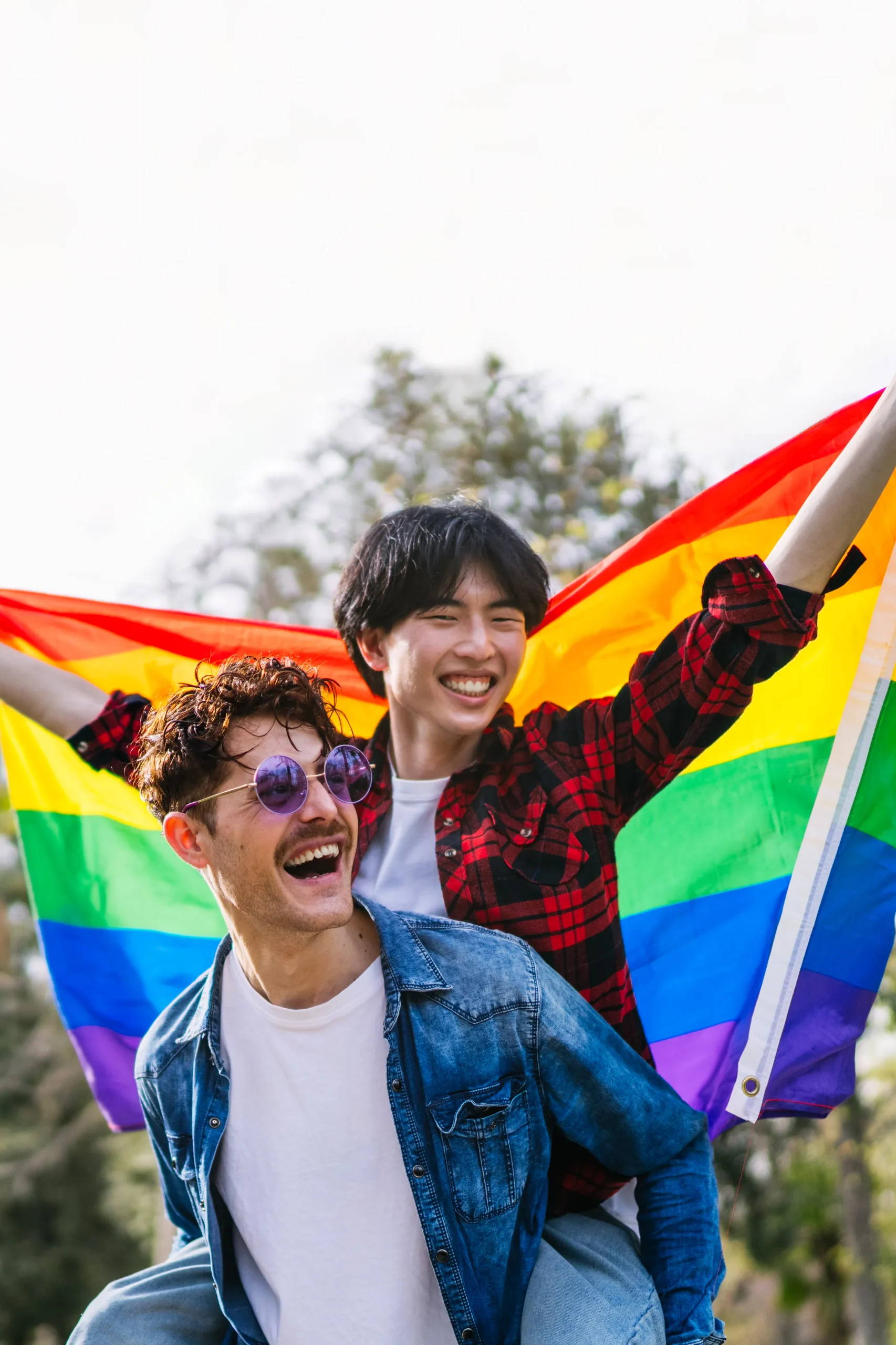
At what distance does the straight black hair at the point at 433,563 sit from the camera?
2.95 metres

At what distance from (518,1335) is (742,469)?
7.24 ft

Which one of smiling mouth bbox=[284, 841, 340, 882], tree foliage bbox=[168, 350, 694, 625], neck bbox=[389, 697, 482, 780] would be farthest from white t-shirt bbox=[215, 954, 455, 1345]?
tree foliage bbox=[168, 350, 694, 625]

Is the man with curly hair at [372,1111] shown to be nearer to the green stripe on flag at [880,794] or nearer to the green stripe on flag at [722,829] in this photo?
the green stripe on flag at [722,829]

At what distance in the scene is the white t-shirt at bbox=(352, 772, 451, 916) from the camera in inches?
111

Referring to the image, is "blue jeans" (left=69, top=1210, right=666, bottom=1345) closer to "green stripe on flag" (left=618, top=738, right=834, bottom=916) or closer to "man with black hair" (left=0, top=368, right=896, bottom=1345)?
"man with black hair" (left=0, top=368, right=896, bottom=1345)

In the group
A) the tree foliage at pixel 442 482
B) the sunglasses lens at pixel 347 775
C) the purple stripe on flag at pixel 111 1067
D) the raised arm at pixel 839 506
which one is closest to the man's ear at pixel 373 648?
the sunglasses lens at pixel 347 775

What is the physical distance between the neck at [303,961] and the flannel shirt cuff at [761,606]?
3.56ft

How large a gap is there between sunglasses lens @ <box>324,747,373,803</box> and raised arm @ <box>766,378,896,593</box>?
40.4 inches

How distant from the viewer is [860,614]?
3.12 m

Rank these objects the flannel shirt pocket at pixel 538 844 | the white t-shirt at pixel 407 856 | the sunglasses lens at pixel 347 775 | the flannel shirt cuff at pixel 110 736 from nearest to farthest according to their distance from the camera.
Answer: the sunglasses lens at pixel 347 775, the flannel shirt pocket at pixel 538 844, the white t-shirt at pixel 407 856, the flannel shirt cuff at pixel 110 736

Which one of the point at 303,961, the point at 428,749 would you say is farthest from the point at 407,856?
the point at 303,961

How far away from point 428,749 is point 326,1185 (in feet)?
3.52

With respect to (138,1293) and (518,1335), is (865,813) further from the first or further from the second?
(138,1293)

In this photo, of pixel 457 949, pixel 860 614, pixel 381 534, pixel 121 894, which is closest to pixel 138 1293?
pixel 457 949
